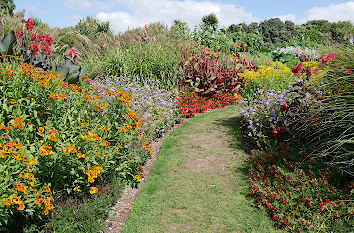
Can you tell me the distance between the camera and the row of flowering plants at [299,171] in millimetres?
3521

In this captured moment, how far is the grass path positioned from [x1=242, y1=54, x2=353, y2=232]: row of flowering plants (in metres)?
0.24

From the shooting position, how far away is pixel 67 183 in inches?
136

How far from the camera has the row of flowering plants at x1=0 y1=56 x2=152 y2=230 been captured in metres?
2.80

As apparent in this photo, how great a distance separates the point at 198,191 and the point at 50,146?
2104 mm

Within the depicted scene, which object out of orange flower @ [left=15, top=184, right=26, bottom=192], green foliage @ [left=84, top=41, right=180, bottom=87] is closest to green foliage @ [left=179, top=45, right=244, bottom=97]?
green foliage @ [left=84, top=41, right=180, bottom=87]

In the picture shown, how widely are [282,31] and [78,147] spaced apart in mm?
25416

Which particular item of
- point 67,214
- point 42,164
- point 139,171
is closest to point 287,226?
point 139,171

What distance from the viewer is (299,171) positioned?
4.11 metres

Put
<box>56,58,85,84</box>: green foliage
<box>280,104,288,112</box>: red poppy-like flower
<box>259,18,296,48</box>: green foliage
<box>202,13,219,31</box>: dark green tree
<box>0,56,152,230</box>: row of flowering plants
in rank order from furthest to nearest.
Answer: <box>259,18,296,48</box>: green foliage < <box>202,13,219,31</box>: dark green tree < <box>56,58,85,84</box>: green foliage < <box>280,104,288,112</box>: red poppy-like flower < <box>0,56,152,230</box>: row of flowering plants

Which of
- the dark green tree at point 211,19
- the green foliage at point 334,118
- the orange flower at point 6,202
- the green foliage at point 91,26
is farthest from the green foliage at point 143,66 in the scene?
the dark green tree at point 211,19

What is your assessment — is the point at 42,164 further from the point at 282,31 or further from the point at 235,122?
the point at 282,31

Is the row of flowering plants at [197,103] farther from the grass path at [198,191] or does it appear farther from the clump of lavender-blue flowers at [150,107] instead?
the grass path at [198,191]

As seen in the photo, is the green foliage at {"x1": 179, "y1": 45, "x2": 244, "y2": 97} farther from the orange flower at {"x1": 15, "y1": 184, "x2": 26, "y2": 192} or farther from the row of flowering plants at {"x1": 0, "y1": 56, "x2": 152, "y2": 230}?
the orange flower at {"x1": 15, "y1": 184, "x2": 26, "y2": 192}

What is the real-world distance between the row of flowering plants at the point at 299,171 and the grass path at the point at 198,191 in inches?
9.6
